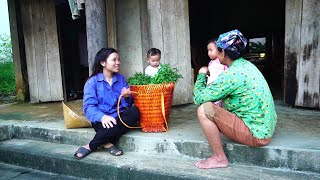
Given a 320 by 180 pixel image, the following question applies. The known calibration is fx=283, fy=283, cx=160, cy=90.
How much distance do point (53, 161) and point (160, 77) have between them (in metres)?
1.65

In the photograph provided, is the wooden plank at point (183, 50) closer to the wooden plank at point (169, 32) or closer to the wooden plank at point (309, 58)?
the wooden plank at point (169, 32)

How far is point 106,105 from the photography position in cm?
350

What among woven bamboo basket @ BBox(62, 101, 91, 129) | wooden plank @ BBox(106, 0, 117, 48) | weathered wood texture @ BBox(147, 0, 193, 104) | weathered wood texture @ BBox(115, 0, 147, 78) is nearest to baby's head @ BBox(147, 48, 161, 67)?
weathered wood texture @ BBox(147, 0, 193, 104)

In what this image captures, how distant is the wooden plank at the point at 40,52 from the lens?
6266 millimetres

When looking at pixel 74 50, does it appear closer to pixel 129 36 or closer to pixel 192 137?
pixel 129 36

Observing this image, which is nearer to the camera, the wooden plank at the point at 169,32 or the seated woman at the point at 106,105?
the seated woman at the point at 106,105

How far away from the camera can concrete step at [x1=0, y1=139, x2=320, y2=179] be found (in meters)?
2.64

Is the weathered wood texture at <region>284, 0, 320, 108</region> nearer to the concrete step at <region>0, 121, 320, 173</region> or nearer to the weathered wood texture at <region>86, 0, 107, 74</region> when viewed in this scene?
the concrete step at <region>0, 121, 320, 173</region>

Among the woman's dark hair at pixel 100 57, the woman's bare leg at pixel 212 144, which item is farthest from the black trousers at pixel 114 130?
the woman's bare leg at pixel 212 144

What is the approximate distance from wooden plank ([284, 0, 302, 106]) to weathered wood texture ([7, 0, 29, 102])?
5589 mm

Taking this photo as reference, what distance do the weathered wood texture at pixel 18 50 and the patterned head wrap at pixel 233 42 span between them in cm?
549

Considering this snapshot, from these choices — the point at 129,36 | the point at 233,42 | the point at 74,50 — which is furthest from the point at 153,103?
the point at 74,50

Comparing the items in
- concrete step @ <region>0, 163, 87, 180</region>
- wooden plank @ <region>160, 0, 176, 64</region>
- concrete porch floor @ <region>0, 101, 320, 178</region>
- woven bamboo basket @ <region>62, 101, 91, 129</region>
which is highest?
wooden plank @ <region>160, 0, 176, 64</region>

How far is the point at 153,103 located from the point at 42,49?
410 centimetres
